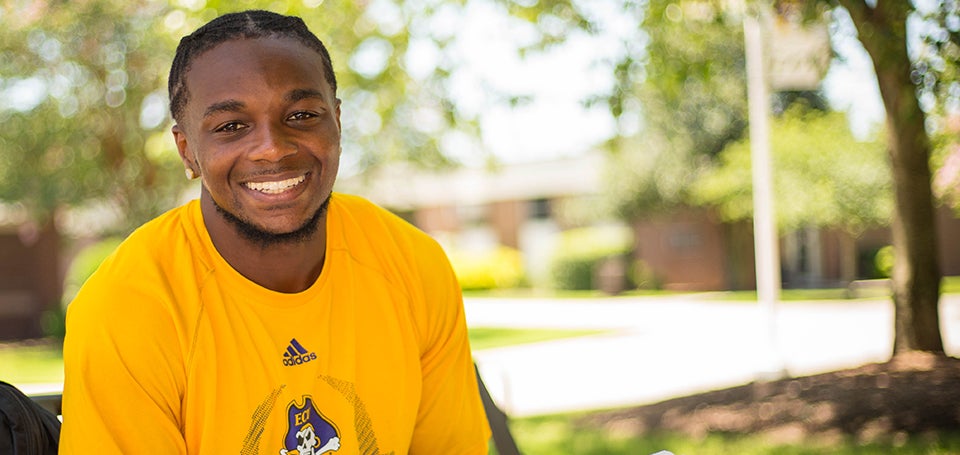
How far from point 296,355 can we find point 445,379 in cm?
44

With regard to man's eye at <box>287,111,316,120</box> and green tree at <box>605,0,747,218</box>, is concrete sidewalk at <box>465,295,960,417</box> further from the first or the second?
green tree at <box>605,0,747,218</box>

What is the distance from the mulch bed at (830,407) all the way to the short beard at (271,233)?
480 cm

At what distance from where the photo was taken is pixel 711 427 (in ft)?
21.9

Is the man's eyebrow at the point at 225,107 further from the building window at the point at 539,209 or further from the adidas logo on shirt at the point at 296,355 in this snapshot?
the building window at the point at 539,209

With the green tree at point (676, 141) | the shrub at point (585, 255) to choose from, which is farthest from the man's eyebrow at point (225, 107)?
the shrub at point (585, 255)

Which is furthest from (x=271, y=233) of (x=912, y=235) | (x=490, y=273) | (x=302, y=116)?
(x=490, y=273)

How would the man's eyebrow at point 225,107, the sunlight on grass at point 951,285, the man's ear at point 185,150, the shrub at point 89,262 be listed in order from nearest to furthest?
the man's eyebrow at point 225,107 < the man's ear at point 185,150 < the shrub at point 89,262 < the sunlight on grass at point 951,285

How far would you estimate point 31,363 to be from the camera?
48.6 feet

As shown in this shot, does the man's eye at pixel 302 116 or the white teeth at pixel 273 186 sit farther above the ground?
the man's eye at pixel 302 116

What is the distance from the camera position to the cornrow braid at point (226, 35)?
208 cm

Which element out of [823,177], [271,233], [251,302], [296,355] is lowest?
[296,355]

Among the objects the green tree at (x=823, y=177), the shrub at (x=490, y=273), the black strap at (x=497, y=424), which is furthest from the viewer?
the shrub at (x=490, y=273)

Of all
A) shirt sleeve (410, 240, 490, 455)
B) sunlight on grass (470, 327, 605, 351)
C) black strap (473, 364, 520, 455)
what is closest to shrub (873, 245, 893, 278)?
sunlight on grass (470, 327, 605, 351)

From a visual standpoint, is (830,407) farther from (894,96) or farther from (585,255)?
(585,255)
